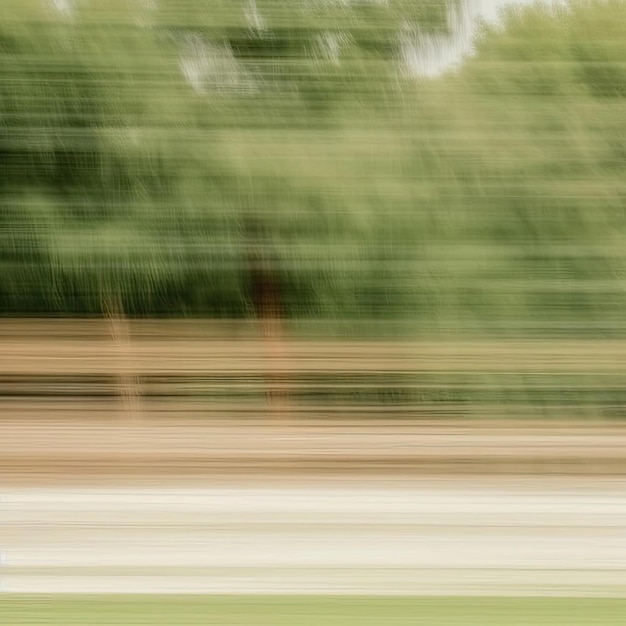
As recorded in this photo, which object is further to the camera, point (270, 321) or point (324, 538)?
point (324, 538)

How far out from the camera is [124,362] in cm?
304

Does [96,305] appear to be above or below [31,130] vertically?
below

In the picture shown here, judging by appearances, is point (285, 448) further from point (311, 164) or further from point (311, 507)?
point (311, 164)

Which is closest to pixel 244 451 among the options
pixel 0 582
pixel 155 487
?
pixel 155 487

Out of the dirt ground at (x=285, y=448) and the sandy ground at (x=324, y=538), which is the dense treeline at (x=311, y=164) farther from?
the sandy ground at (x=324, y=538)

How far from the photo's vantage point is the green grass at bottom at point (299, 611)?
2.94 m

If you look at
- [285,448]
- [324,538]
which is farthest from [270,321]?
[324,538]

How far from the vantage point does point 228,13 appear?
329 cm

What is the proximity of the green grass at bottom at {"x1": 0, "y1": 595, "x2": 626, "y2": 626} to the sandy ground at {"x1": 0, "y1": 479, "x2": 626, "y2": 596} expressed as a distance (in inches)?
2.1

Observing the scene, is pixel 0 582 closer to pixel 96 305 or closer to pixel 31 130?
pixel 96 305

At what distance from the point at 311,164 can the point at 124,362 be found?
0.90 meters

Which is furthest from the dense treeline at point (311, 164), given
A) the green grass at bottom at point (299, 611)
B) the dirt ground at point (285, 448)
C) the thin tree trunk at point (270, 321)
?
the green grass at bottom at point (299, 611)

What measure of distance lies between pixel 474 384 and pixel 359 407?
39 centimetres

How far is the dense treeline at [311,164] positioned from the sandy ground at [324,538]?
1.91ft
